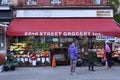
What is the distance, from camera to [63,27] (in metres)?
27.3

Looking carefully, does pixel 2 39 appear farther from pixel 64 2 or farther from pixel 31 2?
pixel 64 2

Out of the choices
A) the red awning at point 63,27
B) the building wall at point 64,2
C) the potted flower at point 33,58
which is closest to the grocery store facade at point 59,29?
the red awning at point 63,27

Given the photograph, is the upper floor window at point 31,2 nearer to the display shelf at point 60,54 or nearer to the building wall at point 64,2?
the building wall at point 64,2

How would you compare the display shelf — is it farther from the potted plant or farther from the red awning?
the potted plant

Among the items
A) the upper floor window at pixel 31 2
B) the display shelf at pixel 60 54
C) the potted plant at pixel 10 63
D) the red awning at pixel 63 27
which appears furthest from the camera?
the upper floor window at pixel 31 2

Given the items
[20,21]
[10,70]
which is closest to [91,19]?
[20,21]

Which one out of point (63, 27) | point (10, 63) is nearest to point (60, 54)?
point (63, 27)

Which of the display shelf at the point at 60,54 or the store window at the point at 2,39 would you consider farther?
the display shelf at the point at 60,54

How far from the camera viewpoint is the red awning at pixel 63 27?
26781 mm

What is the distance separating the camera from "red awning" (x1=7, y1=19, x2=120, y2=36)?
26781 millimetres

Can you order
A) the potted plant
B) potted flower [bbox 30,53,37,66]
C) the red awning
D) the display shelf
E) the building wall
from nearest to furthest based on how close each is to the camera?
the potted plant < the red awning < potted flower [bbox 30,53,37,66] < the display shelf < the building wall

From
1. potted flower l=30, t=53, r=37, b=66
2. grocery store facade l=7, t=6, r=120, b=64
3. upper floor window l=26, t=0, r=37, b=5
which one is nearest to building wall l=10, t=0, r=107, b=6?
upper floor window l=26, t=0, r=37, b=5

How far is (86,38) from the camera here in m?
28.2

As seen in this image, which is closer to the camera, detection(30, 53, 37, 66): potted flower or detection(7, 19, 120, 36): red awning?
detection(7, 19, 120, 36): red awning
